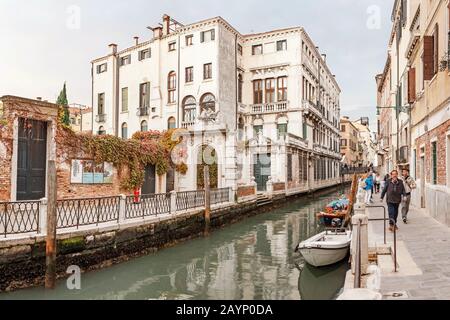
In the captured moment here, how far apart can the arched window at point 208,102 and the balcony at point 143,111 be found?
15.2 feet

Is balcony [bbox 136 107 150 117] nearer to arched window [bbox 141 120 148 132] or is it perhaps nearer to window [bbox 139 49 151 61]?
arched window [bbox 141 120 148 132]

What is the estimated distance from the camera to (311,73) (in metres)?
30.9

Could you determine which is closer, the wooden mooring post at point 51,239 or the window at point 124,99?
the wooden mooring post at point 51,239

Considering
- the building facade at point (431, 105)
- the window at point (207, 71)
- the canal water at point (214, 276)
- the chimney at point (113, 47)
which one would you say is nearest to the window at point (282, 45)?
the window at point (207, 71)

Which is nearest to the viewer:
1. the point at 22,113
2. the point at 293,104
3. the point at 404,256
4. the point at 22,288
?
the point at 404,256

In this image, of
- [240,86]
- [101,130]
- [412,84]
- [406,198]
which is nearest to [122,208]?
[406,198]

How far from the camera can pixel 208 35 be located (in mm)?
25172

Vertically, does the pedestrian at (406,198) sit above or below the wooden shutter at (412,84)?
below

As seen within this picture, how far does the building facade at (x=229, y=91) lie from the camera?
83.3ft

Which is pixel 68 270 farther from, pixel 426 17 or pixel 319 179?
pixel 319 179

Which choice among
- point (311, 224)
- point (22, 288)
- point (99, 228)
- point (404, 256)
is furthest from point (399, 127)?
point (22, 288)

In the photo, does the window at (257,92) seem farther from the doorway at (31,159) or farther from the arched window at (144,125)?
the doorway at (31,159)

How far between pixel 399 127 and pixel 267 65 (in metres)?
11.6

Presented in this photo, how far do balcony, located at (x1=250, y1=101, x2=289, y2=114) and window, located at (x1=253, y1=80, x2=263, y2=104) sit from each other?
58 centimetres
